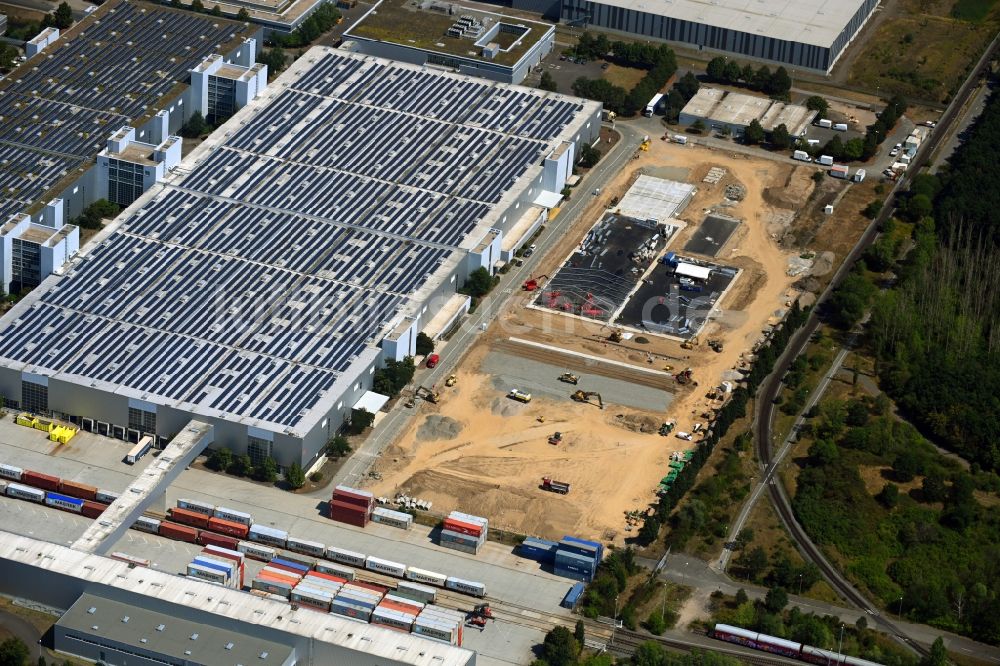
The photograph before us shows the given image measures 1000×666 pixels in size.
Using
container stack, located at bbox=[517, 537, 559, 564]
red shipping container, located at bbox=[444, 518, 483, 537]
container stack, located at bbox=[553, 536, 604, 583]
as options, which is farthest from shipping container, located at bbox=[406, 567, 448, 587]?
container stack, located at bbox=[553, 536, 604, 583]

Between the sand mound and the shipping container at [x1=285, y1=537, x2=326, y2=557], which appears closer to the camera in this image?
the shipping container at [x1=285, y1=537, x2=326, y2=557]

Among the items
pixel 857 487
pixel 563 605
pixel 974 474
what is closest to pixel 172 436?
pixel 563 605

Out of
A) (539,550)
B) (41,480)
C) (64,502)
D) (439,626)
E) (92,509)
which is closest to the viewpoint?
(439,626)

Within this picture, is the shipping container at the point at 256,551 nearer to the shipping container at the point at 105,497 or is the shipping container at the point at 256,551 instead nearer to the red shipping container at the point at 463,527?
the shipping container at the point at 105,497

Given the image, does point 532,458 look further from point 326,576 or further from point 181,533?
point 181,533

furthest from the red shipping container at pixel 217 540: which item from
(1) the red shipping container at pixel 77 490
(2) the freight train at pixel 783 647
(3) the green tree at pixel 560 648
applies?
(2) the freight train at pixel 783 647

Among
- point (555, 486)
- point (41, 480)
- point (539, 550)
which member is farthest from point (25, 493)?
point (555, 486)

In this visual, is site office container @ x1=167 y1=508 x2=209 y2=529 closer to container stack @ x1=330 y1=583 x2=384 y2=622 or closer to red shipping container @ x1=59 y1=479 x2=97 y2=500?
red shipping container @ x1=59 y1=479 x2=97 y2=500
